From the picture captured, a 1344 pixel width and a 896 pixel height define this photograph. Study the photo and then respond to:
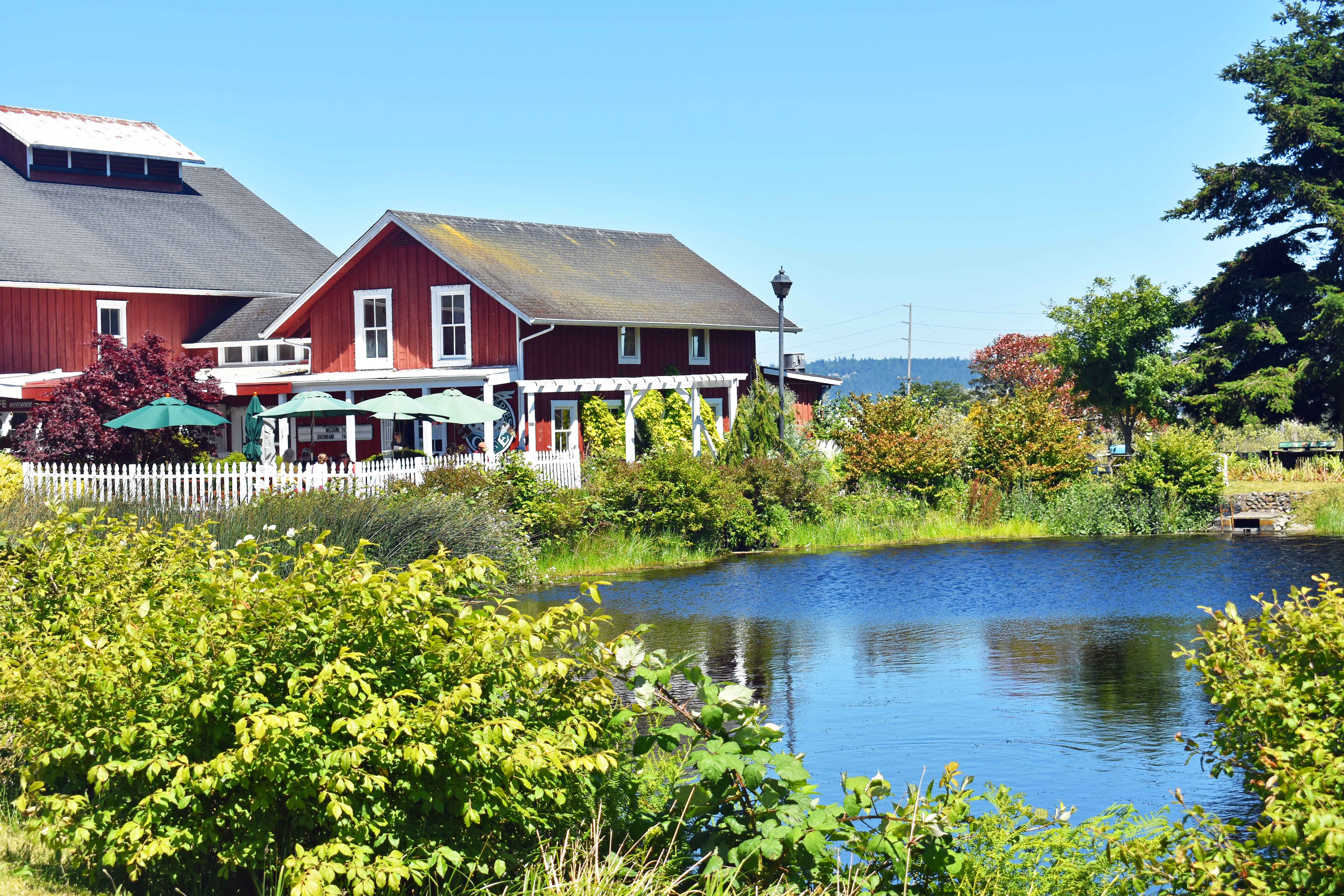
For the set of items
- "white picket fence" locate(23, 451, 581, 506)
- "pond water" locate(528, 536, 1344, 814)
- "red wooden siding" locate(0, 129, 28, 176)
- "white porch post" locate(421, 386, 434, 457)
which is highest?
"red wooden siding" locate(0, 129, 28, 176)

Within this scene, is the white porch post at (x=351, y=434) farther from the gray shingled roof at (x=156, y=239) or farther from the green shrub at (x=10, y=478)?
the gray shingled roof at (x=156, y=239)

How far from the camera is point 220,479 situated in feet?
69.1

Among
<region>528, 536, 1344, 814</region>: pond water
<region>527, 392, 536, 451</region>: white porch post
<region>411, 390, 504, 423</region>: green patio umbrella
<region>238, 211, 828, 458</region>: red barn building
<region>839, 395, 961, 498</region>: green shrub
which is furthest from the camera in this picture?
<region>238, 211, 828, 458</region>: red barn building

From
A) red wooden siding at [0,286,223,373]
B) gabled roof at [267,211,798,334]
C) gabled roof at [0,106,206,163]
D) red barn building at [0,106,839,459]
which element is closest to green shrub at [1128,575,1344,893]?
red barn building at [0,106,839,459]

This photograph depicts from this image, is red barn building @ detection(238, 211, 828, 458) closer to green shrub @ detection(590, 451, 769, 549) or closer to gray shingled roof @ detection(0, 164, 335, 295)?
gray shingled roof @ detection(0, 164, 335, 295)

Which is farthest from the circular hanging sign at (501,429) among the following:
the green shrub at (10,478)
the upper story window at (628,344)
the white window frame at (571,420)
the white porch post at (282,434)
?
the green shrub at (10,478)

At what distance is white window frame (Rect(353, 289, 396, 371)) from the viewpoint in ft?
104

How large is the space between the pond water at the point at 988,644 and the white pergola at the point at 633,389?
7608 mm

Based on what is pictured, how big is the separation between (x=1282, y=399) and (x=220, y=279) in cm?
3000

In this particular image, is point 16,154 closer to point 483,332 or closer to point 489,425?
point 483,332

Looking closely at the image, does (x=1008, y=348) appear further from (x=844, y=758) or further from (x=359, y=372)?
(x=844, y=758)

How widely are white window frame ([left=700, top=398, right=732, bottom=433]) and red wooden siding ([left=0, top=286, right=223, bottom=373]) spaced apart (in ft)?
48.9

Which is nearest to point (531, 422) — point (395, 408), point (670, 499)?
point (395, 408)

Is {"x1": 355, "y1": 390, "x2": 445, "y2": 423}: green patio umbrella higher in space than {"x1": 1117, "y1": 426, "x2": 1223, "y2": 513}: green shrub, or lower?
higher
